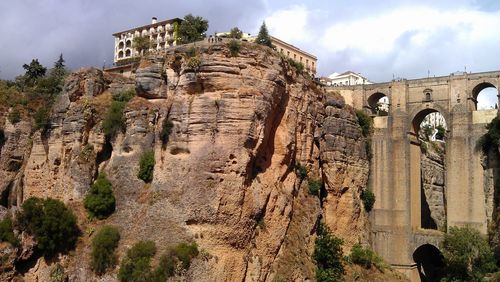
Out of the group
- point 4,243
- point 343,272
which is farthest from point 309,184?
point 4,243

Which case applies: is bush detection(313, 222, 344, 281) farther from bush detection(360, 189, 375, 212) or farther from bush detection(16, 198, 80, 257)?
bush detection(16, 198, 80, 257)

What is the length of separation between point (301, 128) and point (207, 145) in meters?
9.64

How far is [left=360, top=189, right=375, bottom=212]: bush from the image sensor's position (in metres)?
45.1

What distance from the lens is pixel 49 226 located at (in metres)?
33.2

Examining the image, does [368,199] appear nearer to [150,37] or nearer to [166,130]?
[166,130]

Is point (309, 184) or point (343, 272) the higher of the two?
point (309, 184)

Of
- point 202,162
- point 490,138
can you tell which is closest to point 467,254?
point 490,138

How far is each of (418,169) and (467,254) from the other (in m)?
8.64

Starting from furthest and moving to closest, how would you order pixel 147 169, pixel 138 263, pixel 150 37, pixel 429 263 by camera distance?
pixel 150 37, pixel 429 263, pixel 147 169, pixel 138 263

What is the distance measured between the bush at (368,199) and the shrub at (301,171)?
656 cm

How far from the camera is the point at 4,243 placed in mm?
33312

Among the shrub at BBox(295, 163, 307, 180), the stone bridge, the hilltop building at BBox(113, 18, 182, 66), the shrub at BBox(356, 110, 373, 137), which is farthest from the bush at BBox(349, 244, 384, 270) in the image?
the hilltop building at BBox(113, 18, 182, 66)

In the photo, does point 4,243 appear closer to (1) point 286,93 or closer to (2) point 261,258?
(2) point 261,258

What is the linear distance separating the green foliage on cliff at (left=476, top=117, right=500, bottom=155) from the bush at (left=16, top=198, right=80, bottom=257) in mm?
27468
